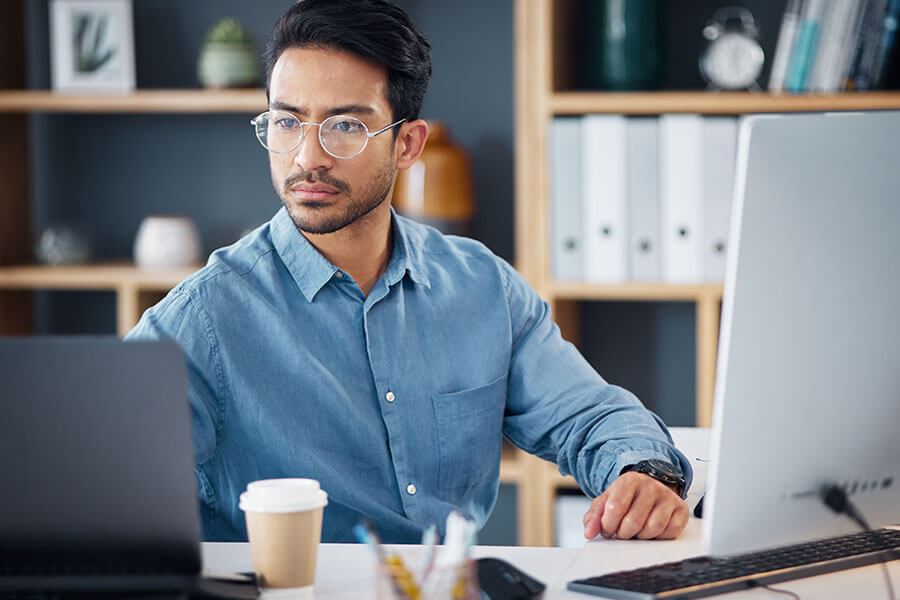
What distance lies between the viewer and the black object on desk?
4.03ft

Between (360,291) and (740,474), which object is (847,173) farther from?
(360,291)

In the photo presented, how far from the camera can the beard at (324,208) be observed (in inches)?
69.2

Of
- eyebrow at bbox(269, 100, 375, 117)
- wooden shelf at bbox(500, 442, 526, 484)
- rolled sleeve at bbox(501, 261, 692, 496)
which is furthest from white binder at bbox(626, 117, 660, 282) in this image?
eyebrow at bbox(269, 100, 375, 117)

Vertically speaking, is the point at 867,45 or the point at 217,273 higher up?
the point at 867,45

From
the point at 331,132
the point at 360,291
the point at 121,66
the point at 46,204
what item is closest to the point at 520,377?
the point at 360,291

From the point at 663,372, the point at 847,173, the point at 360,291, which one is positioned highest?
the point at 847,173

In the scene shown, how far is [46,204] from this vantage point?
130 inches

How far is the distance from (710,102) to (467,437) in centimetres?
125

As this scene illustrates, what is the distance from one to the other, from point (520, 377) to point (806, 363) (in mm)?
841

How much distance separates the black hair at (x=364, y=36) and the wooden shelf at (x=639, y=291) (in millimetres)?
1022

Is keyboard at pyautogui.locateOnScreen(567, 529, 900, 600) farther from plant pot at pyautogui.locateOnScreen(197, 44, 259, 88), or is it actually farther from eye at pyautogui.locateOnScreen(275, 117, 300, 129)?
plant pot at pyautogui.locateOnScreen(197, 44, 259, 88)

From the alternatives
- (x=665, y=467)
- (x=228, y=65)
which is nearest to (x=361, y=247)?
(x=665, y=467)

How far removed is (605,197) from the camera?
9.18ft

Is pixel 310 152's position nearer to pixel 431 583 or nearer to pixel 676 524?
pixel 676 524
